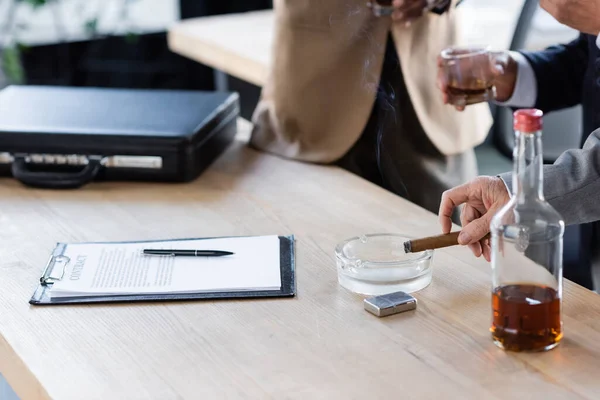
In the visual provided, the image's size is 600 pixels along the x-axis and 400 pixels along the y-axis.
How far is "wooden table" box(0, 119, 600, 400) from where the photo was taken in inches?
38.7

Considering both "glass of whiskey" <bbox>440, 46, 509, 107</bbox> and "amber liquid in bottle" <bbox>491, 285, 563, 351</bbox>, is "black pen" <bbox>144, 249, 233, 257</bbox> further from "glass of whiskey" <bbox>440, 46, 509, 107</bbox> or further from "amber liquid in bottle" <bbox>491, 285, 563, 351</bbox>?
"glass of whiskey" <bbox>440, 46, 509, 107</bbox>

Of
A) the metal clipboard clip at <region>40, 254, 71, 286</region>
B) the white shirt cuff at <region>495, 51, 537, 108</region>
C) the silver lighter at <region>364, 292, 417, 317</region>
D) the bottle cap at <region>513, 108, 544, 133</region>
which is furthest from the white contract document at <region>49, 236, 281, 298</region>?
the white shirt cuff at <region>495, 51, 537, 108</region>

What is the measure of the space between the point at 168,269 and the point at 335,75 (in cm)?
67

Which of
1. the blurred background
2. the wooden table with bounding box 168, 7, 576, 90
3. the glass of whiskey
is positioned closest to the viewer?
the glass of whiskey

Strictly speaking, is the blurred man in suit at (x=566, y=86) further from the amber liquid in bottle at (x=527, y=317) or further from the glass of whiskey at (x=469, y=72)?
the amber liquid in bottle at (x=527, y=317)

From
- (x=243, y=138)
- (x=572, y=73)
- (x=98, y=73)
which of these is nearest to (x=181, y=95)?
(x=243, y=138)

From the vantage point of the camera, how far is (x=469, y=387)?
0.97 metres

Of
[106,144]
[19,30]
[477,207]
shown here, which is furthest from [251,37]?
[19,30]

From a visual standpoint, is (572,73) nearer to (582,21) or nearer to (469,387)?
(582,21)

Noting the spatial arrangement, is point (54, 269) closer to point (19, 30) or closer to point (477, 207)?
point (477, 207)

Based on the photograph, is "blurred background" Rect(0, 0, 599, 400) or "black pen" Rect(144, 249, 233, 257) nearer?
"black pen" Rect(144, 249, 233, 257)

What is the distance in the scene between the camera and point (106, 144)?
1.72m

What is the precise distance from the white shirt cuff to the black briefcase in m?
0.61

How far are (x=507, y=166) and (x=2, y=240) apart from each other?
4.25 feet
